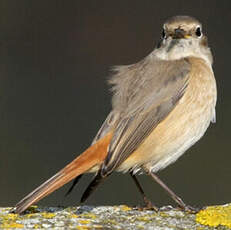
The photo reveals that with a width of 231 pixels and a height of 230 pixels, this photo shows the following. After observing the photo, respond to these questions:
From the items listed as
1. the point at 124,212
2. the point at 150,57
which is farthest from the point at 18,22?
the point at 124,212

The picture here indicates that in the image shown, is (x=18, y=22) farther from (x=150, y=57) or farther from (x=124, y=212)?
(x=124, y=212)

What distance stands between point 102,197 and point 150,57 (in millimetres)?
3062

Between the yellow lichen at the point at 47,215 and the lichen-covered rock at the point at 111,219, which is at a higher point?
the yellow lichen at the point at 47,215

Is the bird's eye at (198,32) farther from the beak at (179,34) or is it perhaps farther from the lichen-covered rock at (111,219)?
the lichen-covered rock at (111,219)

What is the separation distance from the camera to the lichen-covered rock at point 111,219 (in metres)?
5.62

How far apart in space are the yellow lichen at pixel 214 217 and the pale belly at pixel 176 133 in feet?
2.95

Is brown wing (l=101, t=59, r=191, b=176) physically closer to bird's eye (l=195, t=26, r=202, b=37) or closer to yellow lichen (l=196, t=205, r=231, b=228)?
bird's eye (l=195, t=26, r=202, b=37)

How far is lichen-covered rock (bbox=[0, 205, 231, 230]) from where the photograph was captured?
18.4 ft

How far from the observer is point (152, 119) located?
6781mm

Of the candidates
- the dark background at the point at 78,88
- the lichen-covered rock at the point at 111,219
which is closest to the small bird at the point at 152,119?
the lichen-covered rock at the point at 111,219

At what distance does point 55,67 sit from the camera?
11695 millimetres

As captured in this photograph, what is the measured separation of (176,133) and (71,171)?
0.93 metres

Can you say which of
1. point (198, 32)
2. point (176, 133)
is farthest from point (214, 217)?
point (198, 32)

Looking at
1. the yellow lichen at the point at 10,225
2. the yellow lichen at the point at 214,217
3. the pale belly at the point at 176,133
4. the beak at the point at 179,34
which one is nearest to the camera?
the yellow lichen at the point at 10,225
